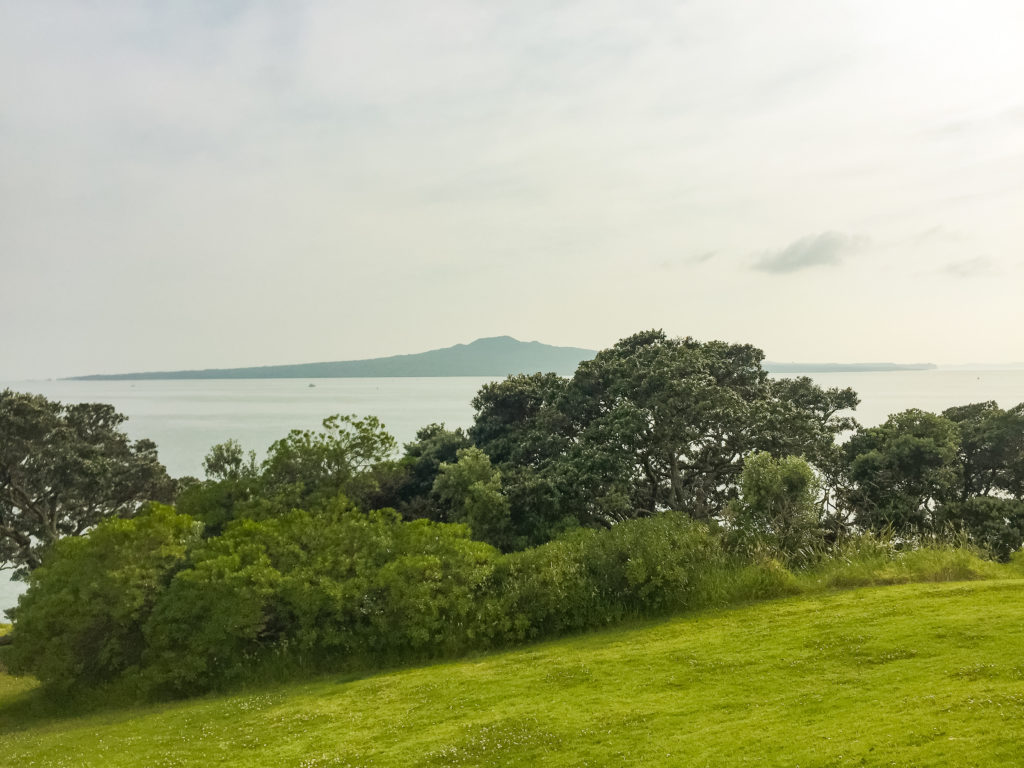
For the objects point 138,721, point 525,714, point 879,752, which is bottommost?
point 138,721

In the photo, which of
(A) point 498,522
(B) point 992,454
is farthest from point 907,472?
(A) point 498,522

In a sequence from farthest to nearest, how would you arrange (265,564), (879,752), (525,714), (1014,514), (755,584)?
(1014,514)
(265,564)
(755,584)
(525,714)
(879,752)

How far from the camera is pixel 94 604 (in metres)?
19.8

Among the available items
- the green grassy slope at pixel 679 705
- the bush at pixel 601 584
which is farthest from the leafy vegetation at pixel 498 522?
the green grassy slope at pixel 679 705

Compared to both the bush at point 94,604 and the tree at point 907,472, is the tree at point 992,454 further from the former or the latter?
the bush at point 94,604

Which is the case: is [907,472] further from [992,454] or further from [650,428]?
[650,428]

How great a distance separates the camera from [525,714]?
40.0 ft

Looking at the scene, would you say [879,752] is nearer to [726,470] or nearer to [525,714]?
[525,714]

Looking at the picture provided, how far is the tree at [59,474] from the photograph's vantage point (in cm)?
3033

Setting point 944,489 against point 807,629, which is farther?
point 944,489

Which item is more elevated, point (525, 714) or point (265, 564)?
point (265, 564)

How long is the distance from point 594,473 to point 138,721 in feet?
56.1

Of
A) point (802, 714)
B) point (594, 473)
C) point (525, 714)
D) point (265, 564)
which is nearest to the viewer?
point (802, 714)

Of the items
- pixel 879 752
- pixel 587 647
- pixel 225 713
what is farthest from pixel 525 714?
pixel 225 713
